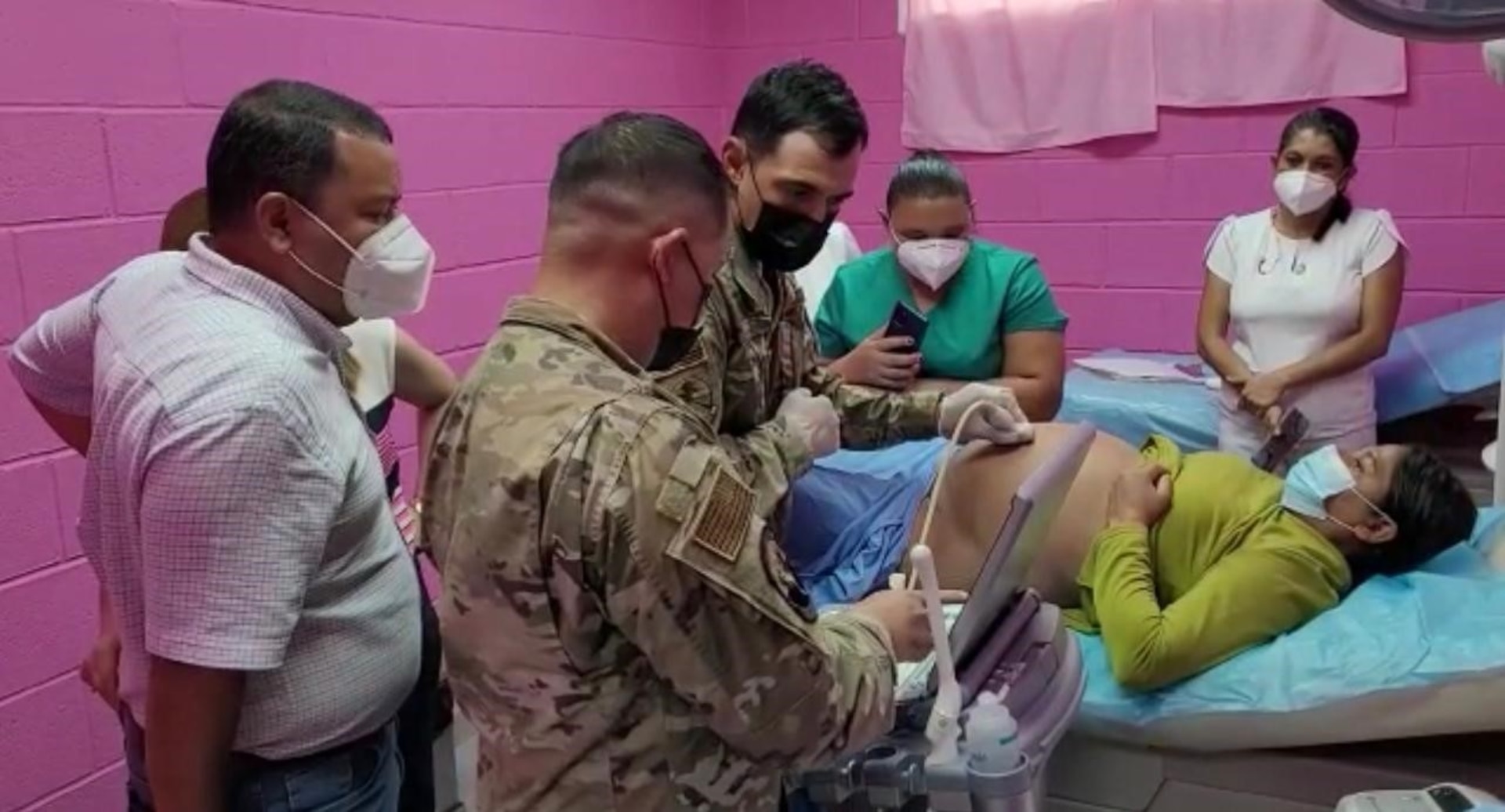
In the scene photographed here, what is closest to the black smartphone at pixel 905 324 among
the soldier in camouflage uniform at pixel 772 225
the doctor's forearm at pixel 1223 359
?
the soldier in camouflage uniform at pixel 772 225

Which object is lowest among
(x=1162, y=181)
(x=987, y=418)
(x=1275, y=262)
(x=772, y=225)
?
(x=987, y=418)

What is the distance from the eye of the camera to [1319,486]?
80.9 inches

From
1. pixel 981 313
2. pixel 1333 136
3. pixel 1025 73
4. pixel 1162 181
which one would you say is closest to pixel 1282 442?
pixel 1333 136

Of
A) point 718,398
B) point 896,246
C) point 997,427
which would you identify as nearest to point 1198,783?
point 997,427

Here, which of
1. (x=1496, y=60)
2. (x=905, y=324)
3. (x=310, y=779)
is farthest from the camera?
(x=905, y=324)

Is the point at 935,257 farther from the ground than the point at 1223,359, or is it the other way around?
the point at 935,257

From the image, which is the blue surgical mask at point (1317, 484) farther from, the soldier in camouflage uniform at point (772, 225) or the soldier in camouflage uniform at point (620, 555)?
the soldier in camouflage uniform at point (620, 555)

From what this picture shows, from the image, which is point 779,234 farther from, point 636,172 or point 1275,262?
point 1275,262

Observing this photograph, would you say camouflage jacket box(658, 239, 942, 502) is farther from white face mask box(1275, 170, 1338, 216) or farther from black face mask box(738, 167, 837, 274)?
white face mask box(1275, 170, 1338, 216)

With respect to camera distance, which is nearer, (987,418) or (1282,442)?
(987,418)

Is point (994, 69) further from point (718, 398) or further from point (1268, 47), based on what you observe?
point (718, 398)

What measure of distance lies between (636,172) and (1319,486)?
146 centimetres

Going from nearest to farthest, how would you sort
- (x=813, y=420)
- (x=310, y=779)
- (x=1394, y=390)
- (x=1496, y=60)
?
(x=310, y=779) → (x=1496, y=60) → (x=813, y=420) → (x=1394, y=390)

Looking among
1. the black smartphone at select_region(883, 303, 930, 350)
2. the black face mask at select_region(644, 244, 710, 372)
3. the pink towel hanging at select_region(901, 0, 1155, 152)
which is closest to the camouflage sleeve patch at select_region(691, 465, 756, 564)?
the black face mask at select_region(644, 244, 710, 372)
